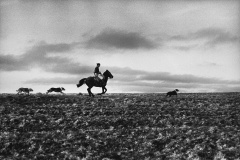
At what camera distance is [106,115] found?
27453mm

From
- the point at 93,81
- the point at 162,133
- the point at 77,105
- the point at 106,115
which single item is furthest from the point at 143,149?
the point at 93,81

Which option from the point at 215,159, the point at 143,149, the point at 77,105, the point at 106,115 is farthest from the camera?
the point at 77,105

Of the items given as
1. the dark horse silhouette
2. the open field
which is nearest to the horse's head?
the dark horse silhouette

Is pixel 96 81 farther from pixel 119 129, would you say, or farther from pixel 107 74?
pixel 119 129

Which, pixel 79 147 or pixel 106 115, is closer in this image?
pixel 79 147

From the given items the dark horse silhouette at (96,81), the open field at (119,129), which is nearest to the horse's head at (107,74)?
the dark horse silhouette at (96,81)

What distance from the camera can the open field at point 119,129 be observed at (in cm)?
1952

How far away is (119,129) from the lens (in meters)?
23.6

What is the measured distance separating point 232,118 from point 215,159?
27.8 ft

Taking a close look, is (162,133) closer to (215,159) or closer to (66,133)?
(215,159)

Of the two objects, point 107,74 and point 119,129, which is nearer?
point 119,129

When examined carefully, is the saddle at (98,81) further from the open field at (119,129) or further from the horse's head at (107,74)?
the open field at (119,129)

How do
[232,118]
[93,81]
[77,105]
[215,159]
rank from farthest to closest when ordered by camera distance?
[93,81] < [77,105] < [232,118] < [215,159]

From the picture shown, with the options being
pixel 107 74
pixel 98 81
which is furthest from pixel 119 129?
pixel 107 74
